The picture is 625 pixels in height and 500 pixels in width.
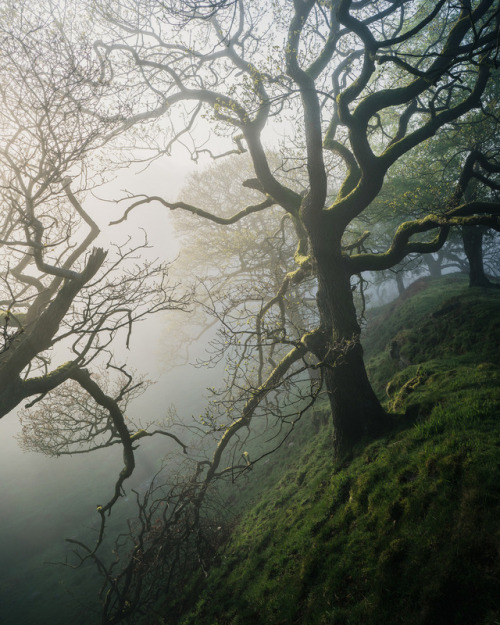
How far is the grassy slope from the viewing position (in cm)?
323

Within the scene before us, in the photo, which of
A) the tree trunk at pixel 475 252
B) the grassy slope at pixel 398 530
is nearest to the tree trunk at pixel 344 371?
the grassy slope at pixel 398 530

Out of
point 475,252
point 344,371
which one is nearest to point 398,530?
point 344,371

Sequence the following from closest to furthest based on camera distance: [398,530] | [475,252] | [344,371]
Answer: [398,530], [344,371], [475,252]

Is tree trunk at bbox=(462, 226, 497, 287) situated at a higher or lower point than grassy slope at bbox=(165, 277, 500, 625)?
higher

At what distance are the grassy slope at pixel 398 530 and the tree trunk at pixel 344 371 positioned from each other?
0.54 meters

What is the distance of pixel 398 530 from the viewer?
13.3ft

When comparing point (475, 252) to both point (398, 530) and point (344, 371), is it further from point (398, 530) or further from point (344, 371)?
point (398, 530)

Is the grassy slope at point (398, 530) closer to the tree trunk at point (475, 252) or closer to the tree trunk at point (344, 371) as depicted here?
the tree trunk at point (344, 371)

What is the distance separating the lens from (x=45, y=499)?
74.8 feet

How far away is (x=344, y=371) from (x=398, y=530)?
323 cm

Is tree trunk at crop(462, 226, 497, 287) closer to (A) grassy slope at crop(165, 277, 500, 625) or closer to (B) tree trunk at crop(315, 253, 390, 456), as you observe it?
(A) grassy slope at crop(165, 277, 500, 625)

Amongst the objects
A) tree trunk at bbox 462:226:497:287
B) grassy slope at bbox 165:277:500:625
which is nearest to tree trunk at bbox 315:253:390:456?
grassy slope at bbox 165:277:500:625

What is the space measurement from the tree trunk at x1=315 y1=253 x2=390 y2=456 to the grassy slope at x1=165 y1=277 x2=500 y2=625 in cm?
54

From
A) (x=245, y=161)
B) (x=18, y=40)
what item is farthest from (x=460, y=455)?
(x=245, y=161)
